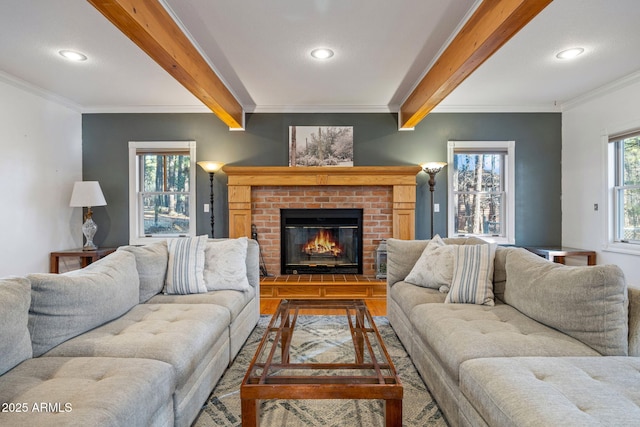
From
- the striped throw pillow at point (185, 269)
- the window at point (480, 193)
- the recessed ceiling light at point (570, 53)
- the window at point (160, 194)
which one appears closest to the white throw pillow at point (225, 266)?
the striped throw pillow at point (185, 269)

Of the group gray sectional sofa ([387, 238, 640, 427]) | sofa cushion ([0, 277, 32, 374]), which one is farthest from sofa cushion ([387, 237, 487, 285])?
sofa cushion ([0, 277, 32, 374])

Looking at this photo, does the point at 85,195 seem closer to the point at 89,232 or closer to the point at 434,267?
the point at 89,232

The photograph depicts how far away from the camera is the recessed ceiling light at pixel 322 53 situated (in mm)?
2902

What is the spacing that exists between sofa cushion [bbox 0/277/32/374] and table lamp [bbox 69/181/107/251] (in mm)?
2915

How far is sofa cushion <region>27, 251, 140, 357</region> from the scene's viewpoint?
1.60m

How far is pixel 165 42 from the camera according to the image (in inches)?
91.4

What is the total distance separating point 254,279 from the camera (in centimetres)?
311

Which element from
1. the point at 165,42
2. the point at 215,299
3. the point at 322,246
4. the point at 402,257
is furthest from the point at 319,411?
the point at 322,246

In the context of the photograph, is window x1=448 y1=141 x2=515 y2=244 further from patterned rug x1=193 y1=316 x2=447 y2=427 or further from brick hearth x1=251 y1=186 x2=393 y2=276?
patterned rug x1=193 y1=316 x2=447 y2=427

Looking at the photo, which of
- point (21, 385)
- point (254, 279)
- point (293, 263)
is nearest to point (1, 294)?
point (21, 385)

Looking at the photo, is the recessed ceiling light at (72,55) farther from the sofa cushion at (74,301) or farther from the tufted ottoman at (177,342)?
the tufted ottoman at (177,342)

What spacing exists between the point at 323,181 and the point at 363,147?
713 mm

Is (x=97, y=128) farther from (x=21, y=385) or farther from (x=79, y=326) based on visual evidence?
(x=21, y=385)

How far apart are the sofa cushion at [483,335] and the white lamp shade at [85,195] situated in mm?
3829
